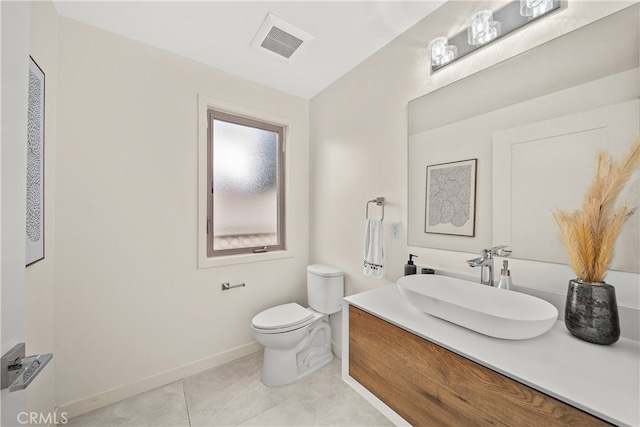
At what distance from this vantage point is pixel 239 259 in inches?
82.6

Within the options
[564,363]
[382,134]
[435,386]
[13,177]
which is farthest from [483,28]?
[13,177]

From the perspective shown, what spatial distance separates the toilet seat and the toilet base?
0.59 feet

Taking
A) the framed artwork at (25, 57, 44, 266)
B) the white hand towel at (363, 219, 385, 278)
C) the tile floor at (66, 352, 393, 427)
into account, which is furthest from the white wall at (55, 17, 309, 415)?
the white hand towel at (363, 219, 385, 278)

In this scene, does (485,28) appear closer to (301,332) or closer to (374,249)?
(374,249)

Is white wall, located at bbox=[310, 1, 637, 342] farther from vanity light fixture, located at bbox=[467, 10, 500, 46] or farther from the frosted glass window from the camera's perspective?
the frosted glass window

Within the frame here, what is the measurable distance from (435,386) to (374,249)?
3.07 feet

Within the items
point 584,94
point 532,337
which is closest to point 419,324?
point 532,337

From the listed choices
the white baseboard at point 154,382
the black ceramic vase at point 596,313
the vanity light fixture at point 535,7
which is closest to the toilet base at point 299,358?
the white baseboard at point 154,382

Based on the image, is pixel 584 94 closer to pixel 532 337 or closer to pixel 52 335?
pixel 532 337

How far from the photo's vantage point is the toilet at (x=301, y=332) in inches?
68.9

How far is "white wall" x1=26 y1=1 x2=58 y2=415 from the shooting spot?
1183 millimetres

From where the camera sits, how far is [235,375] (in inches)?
74.0

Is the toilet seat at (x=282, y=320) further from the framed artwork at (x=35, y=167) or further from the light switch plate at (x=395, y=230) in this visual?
the framed artwork at (x=35, y=167)

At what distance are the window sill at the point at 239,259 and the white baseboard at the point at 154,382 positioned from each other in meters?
0.73
